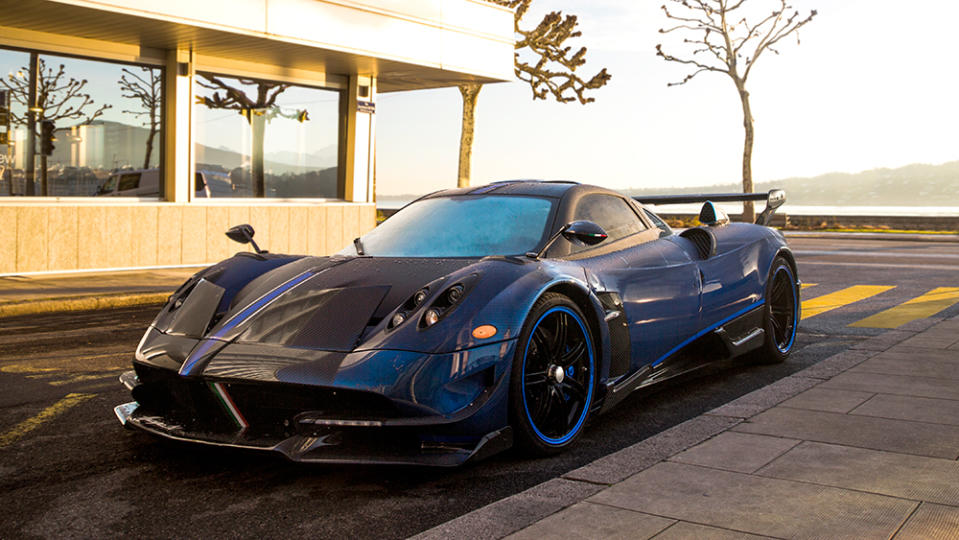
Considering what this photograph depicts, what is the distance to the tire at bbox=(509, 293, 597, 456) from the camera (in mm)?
4090

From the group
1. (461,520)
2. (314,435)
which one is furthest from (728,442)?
(314,435)

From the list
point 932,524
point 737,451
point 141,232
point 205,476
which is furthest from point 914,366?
point 141,232

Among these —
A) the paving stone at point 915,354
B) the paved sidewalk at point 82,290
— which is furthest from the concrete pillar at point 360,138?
the paving stone at point 915,354

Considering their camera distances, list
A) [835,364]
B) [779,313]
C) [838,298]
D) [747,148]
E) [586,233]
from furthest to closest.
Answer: [747,148], [838,298], [779,313], [835,364], [586,233]

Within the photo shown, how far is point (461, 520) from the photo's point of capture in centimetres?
333

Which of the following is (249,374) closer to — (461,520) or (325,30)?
(461,520)

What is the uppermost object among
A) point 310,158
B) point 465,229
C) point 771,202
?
point 310,158

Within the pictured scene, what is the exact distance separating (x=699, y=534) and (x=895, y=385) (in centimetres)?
314

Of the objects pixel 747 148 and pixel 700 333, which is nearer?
pixel 700 333

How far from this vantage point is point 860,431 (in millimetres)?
4504

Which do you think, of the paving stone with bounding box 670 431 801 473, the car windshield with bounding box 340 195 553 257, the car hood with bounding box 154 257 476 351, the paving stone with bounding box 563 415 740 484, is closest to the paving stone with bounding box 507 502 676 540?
the paving stone with bounding box 563 415 740 484

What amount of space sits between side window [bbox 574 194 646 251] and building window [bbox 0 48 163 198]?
10.9 metres

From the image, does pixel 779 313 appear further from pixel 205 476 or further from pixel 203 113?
pixel 203 113

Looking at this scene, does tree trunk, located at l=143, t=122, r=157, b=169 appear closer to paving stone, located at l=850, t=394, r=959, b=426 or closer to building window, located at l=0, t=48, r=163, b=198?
building window, located at l=0, t=48, r=163, b=198
